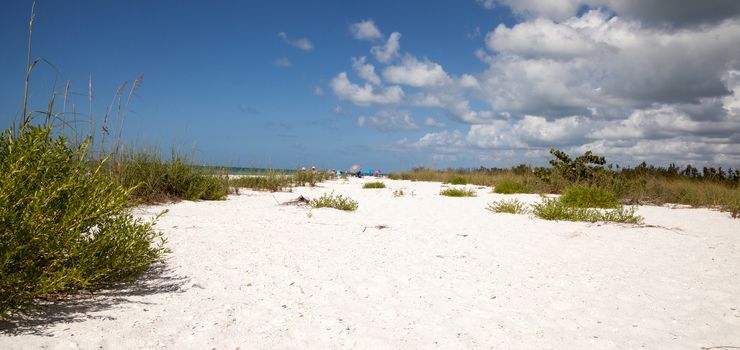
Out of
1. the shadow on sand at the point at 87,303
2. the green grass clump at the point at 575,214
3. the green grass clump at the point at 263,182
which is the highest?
the green grass clump at the point at 263,182

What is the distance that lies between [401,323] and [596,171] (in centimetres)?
1136

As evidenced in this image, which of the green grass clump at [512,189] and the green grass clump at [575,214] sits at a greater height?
the green grass clump at [512,189]

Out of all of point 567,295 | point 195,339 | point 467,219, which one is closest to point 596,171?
point 467,219

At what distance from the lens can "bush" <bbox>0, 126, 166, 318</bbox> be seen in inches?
83.6

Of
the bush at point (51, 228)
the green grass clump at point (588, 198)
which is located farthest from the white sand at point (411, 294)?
the green grass clump at point (588, 198)

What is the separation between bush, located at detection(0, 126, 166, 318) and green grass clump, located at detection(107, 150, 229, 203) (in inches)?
167

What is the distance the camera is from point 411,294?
3029 mm

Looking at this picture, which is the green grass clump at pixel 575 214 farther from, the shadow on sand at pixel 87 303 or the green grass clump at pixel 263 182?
the green grass clump at pixel 263 182

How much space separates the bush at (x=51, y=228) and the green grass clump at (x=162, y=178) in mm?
4245

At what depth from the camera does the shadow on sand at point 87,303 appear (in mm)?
2145

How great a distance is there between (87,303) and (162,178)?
5764 millimetres

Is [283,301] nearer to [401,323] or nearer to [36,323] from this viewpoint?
[401,323]

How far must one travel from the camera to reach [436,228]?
232 inches

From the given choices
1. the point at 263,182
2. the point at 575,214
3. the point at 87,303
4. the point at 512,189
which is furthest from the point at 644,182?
the point at 87,303
